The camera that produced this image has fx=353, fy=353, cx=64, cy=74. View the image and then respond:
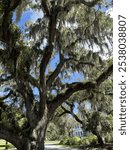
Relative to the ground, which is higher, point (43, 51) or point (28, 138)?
point (43, 51)

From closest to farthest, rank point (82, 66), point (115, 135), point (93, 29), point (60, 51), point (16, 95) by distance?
point (115, 135), point (93, 29), point (60, 51), point (82, 66), point (16, 95)

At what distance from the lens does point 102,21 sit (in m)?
12.1

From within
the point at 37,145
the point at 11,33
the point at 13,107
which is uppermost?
the point at 11,33

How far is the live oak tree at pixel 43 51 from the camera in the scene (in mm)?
11625

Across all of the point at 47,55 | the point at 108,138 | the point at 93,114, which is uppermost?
the point at 47,55

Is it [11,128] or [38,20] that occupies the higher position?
[38,20]

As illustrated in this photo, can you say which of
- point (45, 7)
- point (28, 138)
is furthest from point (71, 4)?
point (28, 138)

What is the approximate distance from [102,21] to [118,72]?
7809 mm

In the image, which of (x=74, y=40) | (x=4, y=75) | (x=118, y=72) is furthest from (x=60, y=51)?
(x=118, y=72)

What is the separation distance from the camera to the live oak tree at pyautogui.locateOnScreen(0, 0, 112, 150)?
1162 centimetres

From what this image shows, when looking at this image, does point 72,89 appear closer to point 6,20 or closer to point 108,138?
point 6,20

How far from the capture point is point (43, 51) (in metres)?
12.8

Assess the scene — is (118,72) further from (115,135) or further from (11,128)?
(11,128)

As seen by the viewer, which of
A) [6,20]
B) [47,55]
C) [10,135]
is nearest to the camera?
[6,20]
